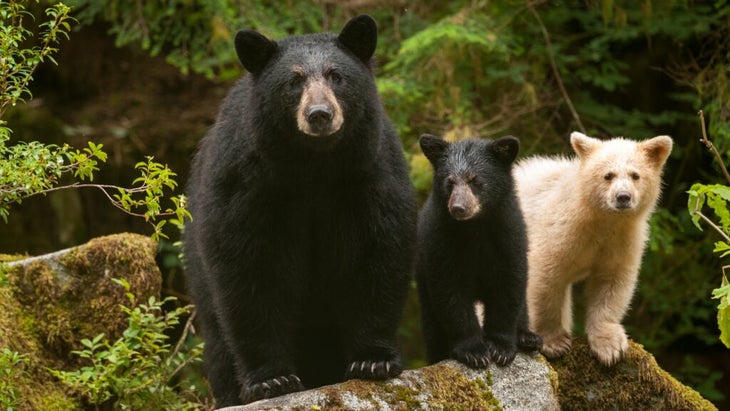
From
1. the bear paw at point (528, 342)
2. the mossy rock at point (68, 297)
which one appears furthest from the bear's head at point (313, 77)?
the mossy rock at point (68, 297)

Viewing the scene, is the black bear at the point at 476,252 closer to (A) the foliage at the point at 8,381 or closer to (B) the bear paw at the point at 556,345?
(B) the bear paw at the point at 556,345

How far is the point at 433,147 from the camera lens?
6098 millimetres

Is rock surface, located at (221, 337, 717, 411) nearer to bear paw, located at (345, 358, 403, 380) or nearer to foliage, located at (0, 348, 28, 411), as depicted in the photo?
bear paw, located at (345, 358, 403, 380)

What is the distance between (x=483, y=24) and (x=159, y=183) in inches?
191

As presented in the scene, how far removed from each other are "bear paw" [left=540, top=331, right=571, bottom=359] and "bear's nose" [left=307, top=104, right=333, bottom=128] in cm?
218

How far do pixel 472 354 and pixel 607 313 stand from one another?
4.45 feet

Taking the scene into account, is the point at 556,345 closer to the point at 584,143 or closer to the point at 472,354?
the point at 472,354

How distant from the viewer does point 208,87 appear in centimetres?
1429

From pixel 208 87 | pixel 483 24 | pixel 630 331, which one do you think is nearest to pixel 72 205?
pixel 208 87

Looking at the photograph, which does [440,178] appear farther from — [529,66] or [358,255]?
[529,66]

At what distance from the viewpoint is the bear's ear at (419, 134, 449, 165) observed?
19.9 ft

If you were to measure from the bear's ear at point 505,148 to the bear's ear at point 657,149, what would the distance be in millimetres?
1200

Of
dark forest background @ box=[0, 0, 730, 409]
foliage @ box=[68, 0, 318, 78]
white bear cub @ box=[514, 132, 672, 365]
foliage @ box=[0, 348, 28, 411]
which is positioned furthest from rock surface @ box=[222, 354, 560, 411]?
foliage @ box=[68, 0, 318, 78]

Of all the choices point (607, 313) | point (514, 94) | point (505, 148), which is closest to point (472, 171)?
point (505, 148)
